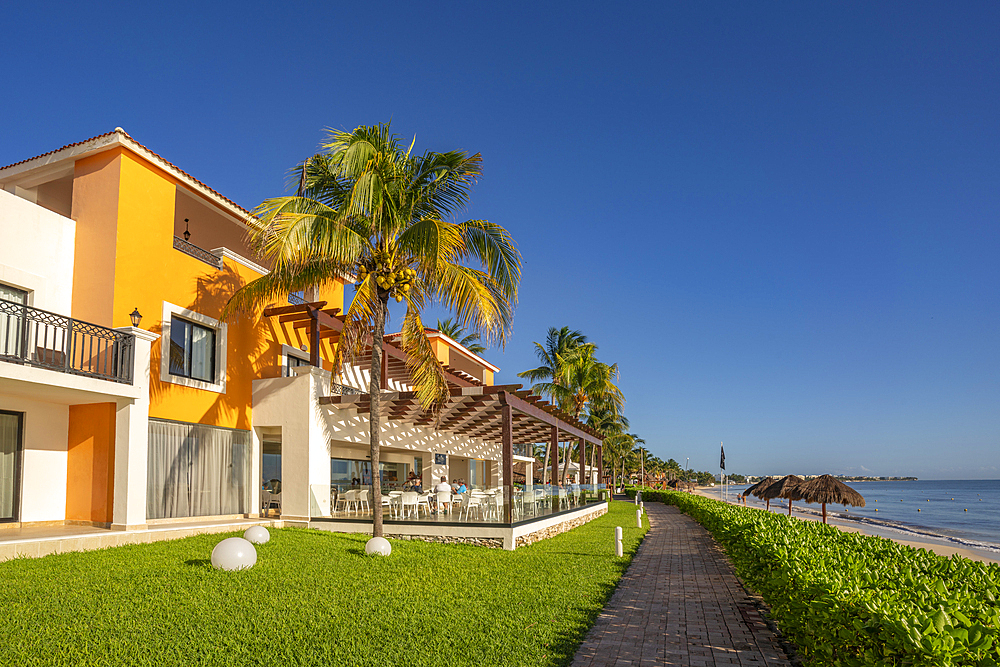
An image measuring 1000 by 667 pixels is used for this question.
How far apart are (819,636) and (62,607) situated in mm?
8082

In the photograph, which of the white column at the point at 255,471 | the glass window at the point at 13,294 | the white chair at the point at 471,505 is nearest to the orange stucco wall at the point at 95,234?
the glass window at the point at 13,294

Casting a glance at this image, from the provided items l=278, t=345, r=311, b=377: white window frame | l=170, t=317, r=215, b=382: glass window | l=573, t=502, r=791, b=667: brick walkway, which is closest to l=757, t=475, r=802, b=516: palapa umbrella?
l=573, t=502, r=791, b=667: brick walkway

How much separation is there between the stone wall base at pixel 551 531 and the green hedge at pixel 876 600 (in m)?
7.41

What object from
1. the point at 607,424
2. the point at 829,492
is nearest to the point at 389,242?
the point at 829,492

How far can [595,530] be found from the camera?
2125 centimetres

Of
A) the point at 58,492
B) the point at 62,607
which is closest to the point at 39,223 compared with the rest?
the point at 58,492

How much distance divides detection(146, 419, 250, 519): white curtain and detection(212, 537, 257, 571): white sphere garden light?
4814mm

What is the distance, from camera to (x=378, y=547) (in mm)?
12625

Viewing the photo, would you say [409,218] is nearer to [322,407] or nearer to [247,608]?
[322,407]

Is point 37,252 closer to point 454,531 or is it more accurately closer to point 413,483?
point 454,531

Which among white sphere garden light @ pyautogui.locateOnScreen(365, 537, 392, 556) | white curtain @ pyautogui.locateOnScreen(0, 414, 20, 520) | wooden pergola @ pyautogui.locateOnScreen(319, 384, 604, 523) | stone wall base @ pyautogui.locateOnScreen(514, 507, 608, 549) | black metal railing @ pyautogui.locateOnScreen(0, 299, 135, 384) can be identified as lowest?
stone wall base @ pyautogui.locateOnScreen(514, 507, 608, 549)

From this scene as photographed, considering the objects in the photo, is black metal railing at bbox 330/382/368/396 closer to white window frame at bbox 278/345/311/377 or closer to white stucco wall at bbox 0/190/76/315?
white window frame at bbox 278/345/311/377

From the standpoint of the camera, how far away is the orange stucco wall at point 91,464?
43.1 feet

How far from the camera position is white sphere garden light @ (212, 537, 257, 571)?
995cm
